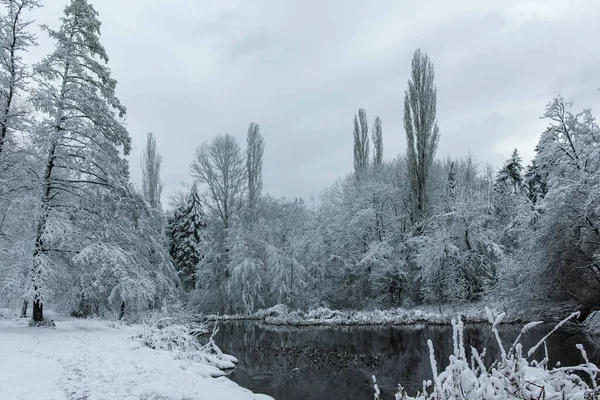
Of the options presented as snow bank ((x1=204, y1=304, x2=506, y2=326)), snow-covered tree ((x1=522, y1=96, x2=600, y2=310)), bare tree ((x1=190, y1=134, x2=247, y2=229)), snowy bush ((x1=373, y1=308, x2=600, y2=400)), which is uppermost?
bare tree ((x1=190, y1=134, x2=247, y2=229))

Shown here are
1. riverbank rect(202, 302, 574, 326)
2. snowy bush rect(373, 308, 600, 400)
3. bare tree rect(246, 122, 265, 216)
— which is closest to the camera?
snowy bush rect(373, 308, 600, 400)

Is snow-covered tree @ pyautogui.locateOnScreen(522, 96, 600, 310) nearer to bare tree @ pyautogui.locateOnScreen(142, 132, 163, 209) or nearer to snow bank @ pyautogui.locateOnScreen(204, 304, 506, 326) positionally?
snow bank @ pyautogui.locateOnScreen(204, 304, 506, 326)

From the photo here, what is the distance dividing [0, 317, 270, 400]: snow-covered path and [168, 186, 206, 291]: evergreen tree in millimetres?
22052

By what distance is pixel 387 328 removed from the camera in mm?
20969

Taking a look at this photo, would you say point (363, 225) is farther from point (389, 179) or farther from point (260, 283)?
point (260, 283)

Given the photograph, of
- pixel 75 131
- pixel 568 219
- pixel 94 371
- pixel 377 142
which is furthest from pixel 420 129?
pixel 94 371

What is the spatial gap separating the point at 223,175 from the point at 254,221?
4295 mm

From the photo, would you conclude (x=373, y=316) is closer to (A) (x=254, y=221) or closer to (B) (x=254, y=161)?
(A) (x=254, y=221)

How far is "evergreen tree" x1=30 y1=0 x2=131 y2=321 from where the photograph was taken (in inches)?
505

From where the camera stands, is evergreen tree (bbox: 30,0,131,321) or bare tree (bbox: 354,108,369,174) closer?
evergreen tree (bbox: 30,0,131,321)

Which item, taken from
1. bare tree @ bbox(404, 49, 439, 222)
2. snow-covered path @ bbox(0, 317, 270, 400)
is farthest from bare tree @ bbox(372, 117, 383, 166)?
snow-covered path @ bbox(0, 317, 270, 400)

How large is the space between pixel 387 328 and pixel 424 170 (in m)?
11.5

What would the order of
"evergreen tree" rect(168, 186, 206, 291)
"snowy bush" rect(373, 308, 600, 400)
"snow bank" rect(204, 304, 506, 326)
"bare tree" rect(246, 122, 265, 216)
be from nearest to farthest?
"snowy bush" rect(373, 308, 600, 400), "snow bank" rect(204, 304, 506, 326), "bare tree" rect(246, 122, 265, 216), "evergreen tree" rect(168, 186, 206, 291)

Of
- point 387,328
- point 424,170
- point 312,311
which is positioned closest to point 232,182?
point 312,311
